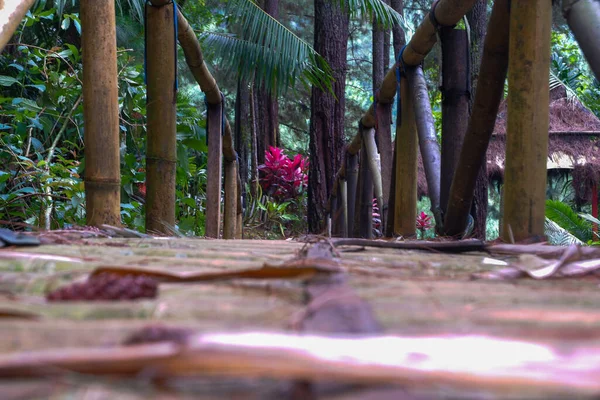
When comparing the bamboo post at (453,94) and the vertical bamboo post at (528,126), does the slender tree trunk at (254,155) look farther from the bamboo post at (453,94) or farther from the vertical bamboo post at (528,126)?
the vertical bamboo post at (528,126)

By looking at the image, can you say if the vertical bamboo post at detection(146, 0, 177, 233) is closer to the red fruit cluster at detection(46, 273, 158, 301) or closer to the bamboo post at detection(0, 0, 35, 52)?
the bamboo post at detection(0, 0, 35, 52)

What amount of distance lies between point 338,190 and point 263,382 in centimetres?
615

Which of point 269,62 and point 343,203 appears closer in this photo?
point 343,203

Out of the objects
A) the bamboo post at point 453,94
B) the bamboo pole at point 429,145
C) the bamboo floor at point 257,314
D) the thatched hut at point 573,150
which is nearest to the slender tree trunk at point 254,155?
the thatched hut at point 573,150

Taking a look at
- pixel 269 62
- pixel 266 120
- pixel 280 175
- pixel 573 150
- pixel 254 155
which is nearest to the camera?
pixel 269 62

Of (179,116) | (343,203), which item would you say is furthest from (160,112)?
(343,203)

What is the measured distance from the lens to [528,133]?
67.1 inches

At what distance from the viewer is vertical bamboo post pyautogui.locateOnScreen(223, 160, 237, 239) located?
5.06m

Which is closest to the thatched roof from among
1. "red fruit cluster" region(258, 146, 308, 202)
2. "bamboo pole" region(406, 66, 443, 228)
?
"red fruit cluster" region(258, 146, 308, 202)

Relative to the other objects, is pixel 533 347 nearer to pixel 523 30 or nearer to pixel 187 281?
pixel 187 281

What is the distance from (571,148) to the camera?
10867 millimetres

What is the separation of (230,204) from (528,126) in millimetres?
3672

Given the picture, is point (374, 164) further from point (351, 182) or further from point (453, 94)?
point (453, 94)

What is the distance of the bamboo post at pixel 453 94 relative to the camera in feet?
8.71
